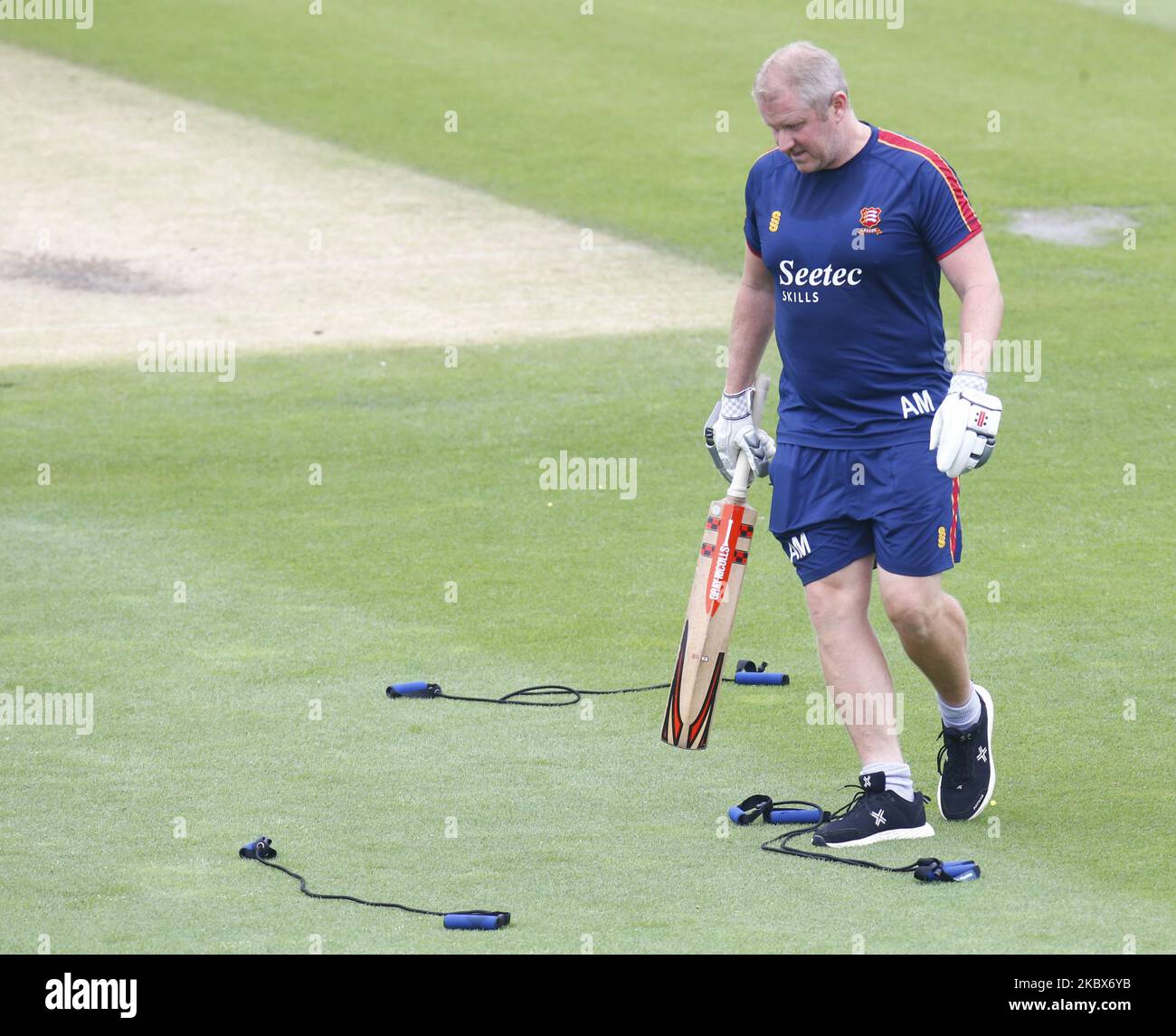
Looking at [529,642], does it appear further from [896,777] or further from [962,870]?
[962,870]

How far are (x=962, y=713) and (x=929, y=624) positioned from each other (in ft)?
1.36

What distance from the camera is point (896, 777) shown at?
645 centimetres

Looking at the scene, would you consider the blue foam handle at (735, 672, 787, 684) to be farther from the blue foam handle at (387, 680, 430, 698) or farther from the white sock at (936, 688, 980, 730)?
the white sock at (936, 688, 980, 730)

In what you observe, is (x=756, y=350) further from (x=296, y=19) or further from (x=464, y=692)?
(x=296, y=19)

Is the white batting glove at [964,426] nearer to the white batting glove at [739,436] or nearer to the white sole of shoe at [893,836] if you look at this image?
the white batting glove at [739,436]

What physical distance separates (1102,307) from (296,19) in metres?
13.1

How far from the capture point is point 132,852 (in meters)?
6.32
